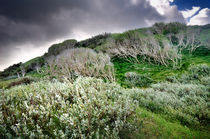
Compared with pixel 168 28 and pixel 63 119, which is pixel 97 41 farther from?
pixel 63 119

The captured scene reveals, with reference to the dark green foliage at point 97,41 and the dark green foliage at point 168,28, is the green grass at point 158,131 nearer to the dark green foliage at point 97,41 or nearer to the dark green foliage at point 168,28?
the dark green foliage at point 97,41

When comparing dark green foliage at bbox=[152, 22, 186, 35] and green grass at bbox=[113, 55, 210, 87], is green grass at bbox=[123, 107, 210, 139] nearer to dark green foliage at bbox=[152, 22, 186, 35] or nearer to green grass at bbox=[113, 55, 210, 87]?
green grass at bbox=[113, 55, 210, 87]

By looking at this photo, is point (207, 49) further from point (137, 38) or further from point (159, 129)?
point (159, 129)

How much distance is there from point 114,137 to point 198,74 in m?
15.2

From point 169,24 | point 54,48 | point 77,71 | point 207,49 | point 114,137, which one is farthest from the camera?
point 54,48

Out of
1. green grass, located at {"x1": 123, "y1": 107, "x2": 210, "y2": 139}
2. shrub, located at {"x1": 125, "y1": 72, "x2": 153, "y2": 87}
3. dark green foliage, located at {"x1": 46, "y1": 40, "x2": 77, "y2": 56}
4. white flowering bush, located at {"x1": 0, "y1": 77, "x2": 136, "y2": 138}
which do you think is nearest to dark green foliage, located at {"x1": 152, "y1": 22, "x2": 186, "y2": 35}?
shrub, located at {"x1": 125, "y1": 72, "x2": 153, "y2": 87}

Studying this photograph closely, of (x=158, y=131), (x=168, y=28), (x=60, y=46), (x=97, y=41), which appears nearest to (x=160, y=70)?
(x=158, y=131)

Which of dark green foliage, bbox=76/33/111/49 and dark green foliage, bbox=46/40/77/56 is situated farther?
dark green foliage, bbox=46/40/77/56

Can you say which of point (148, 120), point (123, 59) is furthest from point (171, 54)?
point (148, 120)

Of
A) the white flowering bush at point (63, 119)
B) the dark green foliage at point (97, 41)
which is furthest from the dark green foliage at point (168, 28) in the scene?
the white flowering bush at point (63, 119)

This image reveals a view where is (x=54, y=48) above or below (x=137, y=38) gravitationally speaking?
above

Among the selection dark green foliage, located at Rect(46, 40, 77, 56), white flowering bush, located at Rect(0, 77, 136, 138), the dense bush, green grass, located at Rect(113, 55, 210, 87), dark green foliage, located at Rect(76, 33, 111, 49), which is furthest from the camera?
dark green foliage, located at Rect(46, 40, 77, 56)

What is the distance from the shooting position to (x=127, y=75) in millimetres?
15914

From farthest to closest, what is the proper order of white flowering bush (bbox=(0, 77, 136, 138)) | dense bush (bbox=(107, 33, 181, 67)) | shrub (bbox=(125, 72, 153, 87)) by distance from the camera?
1. dense bush (bbox=(107, 33, 181, 67))
2. shrub (bbox=(125, 72, 153, 87))
3. white flowering bush (bbox=(0, 77, 136, 138))
